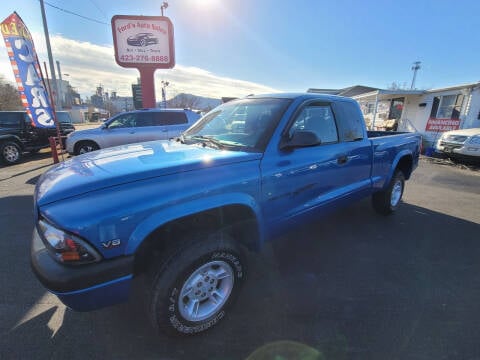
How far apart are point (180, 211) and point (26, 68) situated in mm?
8773

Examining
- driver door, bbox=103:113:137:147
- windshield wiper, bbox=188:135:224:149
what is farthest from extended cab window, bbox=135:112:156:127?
windshield wiper, bbox=188:135:224:149

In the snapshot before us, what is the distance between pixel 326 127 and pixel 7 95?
47.4 metres

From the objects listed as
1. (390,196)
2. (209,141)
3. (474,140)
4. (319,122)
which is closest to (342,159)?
(319,122)

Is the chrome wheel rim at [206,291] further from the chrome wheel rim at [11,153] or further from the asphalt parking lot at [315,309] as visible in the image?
the chrome wheel rim at [11,153]

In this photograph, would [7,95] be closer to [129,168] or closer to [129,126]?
[129,126]

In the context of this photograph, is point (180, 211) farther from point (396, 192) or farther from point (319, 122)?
point (396, 192)

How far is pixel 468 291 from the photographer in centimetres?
255

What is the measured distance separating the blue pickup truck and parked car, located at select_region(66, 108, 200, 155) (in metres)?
5.41

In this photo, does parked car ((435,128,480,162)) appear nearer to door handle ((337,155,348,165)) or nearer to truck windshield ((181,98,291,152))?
door handle ((337,155,348,165))

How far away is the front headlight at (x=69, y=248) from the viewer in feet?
4.77

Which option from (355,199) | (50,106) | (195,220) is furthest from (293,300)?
(50,106)

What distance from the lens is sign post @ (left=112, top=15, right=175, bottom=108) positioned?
1101cm

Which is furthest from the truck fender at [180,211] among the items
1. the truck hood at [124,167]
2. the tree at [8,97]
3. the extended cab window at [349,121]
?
the tree at [8,97]

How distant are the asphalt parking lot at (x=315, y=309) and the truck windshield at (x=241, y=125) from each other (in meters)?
1.50
